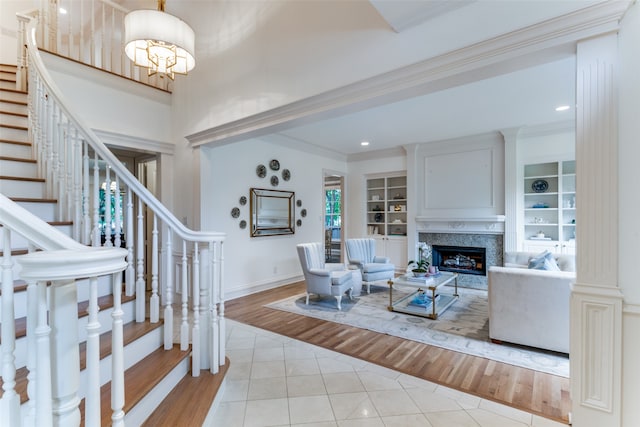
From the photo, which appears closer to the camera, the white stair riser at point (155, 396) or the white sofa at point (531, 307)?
the white stair riser at point (155, 396)

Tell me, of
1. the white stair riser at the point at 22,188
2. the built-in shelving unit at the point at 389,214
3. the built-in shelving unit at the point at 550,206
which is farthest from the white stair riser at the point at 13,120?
the built-in shelving unit at the point at 550,206

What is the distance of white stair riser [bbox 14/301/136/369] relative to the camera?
56.8 inches

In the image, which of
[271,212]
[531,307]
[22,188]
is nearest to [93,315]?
[22,188]

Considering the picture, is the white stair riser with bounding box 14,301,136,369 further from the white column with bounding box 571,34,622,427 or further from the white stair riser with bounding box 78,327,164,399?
the white column with bounding box 571,34,622,427

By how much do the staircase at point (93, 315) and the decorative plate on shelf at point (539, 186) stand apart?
5.75 metres

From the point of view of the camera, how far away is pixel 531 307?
2938mm

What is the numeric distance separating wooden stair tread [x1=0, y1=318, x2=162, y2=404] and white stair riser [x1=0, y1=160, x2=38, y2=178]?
1754 millimetres

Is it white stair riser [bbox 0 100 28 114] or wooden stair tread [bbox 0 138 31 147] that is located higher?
white stair riser [bbox 0 100 28 114]

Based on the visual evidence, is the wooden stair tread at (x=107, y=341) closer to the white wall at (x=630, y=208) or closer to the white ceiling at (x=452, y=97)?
the white ceiling at (x=452, y=97)

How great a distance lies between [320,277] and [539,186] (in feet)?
14.4

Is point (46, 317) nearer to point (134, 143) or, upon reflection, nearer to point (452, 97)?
point (134, 143)

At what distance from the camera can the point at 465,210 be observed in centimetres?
598

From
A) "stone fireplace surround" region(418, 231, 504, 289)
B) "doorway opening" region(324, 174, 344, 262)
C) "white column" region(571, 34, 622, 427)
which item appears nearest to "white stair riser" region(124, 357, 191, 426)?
"white column" region(571, 34, 622, 427)

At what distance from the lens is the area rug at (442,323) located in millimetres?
2834
